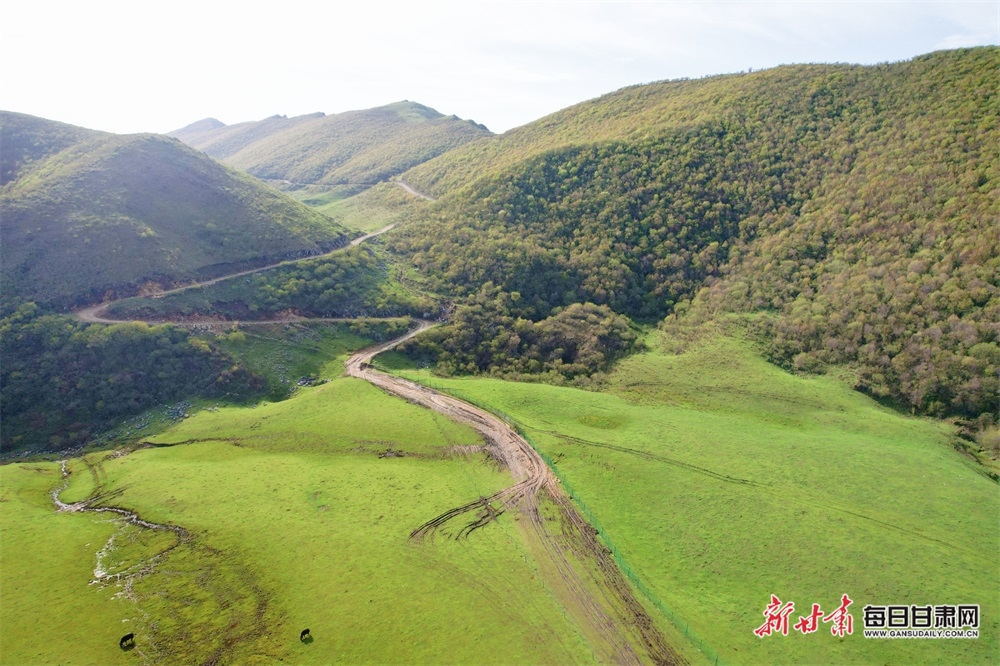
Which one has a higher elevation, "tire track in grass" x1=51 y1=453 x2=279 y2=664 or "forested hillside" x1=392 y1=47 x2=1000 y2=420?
"forested hillside" x1=392 y1=47 x2=1000 y2=420

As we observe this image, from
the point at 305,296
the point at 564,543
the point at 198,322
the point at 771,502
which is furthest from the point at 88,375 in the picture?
the point at 771,502

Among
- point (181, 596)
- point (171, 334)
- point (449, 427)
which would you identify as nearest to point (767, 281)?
point (449, 427)

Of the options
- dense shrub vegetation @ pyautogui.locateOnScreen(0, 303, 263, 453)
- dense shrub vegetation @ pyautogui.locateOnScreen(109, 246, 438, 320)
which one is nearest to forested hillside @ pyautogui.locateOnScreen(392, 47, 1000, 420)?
dense shrub vegetation @ pyautogui.locateOnScreen(109, 246, 438, 320)

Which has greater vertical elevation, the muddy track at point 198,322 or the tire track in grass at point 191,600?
the muddy track at point 198,322

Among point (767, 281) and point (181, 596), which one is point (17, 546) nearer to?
point (181, 596)

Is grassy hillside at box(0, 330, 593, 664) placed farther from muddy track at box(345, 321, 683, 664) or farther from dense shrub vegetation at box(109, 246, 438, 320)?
dense shrub vegetation at box(109, 246, 438, 320)

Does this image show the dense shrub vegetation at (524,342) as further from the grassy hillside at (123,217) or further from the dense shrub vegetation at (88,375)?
the grassy hillside at (123,217)

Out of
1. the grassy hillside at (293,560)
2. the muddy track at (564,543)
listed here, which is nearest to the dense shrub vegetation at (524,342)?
the muddy track at (564,543)
